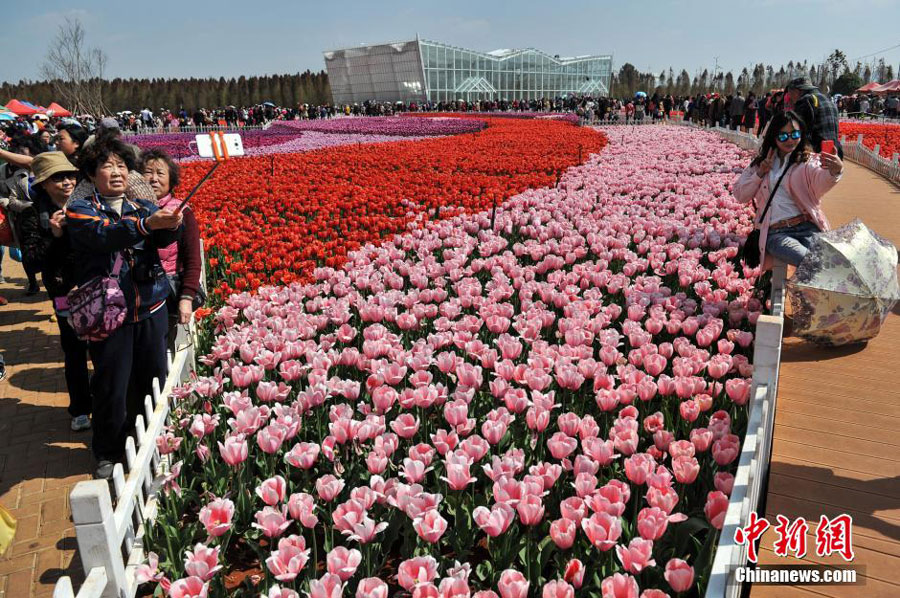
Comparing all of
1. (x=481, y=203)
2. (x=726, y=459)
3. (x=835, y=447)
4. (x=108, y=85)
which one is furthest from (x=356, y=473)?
(x=108, y=85)

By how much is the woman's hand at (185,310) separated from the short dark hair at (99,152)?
103cm

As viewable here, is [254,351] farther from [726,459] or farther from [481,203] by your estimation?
[481,203]

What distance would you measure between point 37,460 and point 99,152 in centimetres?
230

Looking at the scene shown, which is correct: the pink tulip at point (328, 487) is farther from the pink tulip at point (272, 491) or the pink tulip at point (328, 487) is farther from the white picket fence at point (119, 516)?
the white picket fence at point (119, 516)

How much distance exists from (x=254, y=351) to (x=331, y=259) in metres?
2.38

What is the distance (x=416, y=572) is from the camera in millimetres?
2229

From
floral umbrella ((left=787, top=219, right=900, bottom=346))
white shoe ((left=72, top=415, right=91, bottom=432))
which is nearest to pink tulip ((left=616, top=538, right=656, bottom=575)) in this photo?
floral umbrella ((left=787, top=219, right=900, bottom=346))

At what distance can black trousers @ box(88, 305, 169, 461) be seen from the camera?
3.83 metres

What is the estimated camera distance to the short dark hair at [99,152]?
367 cm

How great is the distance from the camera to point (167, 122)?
45062 mm

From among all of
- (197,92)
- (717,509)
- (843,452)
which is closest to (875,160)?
(843,452)

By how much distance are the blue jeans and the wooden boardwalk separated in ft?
2.44

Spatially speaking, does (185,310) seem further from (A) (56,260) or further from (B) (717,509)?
(B) (717,509)

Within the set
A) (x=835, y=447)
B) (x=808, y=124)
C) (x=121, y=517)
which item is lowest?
(x=835, y=447)
